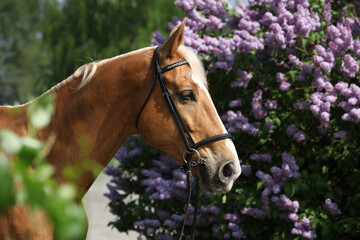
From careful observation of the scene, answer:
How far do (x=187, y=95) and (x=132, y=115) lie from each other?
344 mm

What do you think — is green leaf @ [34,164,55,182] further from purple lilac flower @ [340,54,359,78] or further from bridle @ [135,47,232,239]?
purple lilac flower @ [340,54,359,78]

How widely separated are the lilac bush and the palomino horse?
1.38m

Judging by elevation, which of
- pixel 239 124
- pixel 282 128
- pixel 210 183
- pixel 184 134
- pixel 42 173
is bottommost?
pixel 282 128

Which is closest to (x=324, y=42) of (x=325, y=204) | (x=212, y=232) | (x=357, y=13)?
(x=357, y=13)

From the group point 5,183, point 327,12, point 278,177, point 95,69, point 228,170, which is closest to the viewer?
point 5,183

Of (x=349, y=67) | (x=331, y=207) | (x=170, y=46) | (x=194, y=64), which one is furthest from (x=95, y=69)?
(x=331, y=207)

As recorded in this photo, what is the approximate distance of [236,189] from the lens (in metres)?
4.16

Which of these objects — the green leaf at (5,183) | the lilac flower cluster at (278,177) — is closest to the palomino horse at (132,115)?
the lilac flower cluster at (278,177)

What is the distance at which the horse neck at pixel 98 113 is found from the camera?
105 inches

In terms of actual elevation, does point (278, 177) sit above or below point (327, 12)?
below

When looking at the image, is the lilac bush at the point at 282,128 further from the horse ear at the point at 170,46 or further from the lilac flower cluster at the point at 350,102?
the horse ear at the point at 170,46

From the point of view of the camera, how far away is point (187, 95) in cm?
275

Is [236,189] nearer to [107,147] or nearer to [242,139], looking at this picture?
[242,139]

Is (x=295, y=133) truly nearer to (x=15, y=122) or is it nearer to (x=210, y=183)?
(x=210, y=183)
